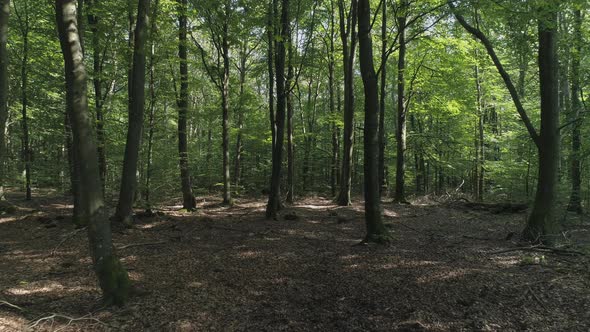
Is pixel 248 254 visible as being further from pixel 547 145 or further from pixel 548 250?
pixel 547 145

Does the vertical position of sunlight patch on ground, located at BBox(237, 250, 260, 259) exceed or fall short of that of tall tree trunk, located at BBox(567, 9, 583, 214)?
it falls short

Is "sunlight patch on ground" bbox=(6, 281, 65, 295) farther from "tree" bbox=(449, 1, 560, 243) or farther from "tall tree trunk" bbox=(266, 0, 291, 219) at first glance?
"tree" bbox=(449, 1, 560, 243)

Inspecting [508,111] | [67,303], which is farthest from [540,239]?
[508,111]

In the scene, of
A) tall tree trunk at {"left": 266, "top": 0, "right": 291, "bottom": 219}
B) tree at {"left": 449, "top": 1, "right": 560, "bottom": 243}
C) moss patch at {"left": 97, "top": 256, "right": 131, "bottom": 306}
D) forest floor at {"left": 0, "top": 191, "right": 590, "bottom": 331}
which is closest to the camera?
forest floor at {"left": 0, "top": 191, "right": 590, "bottom": 331}

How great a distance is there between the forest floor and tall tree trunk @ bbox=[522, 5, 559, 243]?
33.0 inches

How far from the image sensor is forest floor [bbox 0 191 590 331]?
175 inches

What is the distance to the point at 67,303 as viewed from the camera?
504 cm

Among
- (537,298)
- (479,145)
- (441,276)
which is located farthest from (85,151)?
(479,145)

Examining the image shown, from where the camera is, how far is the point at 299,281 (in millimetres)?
6023

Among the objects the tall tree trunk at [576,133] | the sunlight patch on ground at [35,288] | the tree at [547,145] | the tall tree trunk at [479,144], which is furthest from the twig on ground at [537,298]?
the tall tree trunk at [479,144]

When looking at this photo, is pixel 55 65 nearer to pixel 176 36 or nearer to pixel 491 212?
pixel 176 36

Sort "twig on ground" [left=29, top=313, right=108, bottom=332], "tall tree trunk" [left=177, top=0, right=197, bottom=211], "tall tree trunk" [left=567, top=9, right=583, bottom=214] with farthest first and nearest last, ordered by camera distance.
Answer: "tall tree trunk" [left=177, top=0, right=197, bottom=211] → "tall tree trunk" [left=567, top=9, right=583, bottom=214] → "twig on ground" [left=29, top=313, right=108, bottom=332]

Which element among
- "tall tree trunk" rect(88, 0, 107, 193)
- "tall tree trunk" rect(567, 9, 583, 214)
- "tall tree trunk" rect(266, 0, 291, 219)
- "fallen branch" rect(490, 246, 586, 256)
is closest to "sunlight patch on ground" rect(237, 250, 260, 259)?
"tall tree trunk" rect(266, 0, 291, 219)

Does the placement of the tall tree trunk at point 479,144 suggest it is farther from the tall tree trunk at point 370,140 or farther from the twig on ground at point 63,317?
the twig on ground at point 63,317
